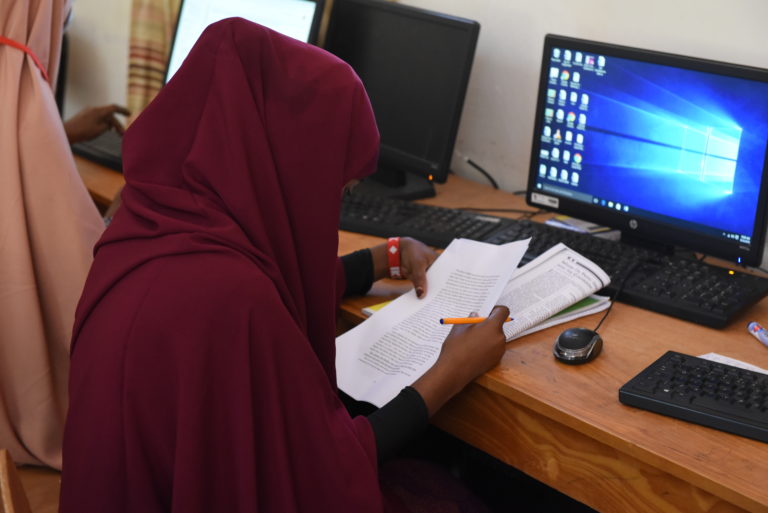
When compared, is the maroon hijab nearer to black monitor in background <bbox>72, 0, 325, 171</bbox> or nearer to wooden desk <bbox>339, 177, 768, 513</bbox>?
wooden desk <bbox>339, 177, 768, 513</bbox>

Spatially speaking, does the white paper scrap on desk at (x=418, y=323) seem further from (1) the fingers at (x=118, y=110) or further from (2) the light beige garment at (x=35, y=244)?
(1) the fingers at (x=118, y=110)

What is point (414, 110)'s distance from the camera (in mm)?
1808

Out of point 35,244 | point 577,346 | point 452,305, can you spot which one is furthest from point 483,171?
point 35,244

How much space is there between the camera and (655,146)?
1.43 meters

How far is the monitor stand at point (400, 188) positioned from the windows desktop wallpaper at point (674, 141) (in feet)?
1.34

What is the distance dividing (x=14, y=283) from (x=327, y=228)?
596mm

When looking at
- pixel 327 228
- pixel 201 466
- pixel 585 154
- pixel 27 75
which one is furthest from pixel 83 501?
pixel 585 154

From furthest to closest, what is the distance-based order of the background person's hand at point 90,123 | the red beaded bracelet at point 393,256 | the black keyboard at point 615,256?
the background person's hand at point 90,123, the red beaded bracelet at point 393,256, the black keyboard at point 615,256

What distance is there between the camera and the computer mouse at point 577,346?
114cm

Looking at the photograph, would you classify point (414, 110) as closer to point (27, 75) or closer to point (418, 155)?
point (418, 155)

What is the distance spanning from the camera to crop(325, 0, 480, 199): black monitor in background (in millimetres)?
1725

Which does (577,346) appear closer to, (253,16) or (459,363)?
(459,363)

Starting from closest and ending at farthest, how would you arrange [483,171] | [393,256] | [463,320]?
[463,320] < [393,256] < [483,171]

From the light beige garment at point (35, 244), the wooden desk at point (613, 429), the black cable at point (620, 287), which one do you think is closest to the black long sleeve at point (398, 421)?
the wooden desk at point (613, 429)
